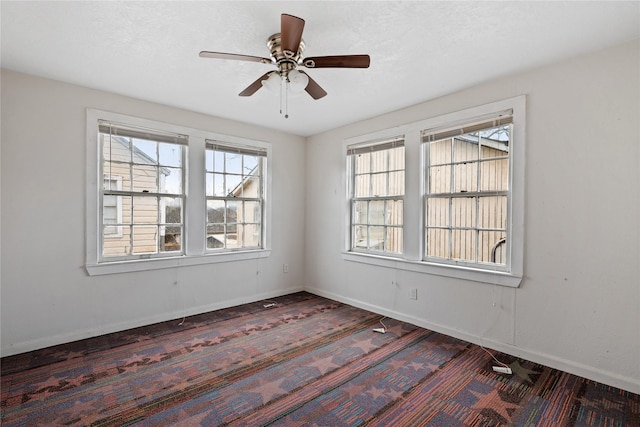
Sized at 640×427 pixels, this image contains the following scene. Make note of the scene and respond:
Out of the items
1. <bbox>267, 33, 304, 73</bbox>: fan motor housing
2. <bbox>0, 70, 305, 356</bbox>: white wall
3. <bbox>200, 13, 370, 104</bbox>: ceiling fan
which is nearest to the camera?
<bbox>200, 13, 370, 104</bbox>: ceiling fan

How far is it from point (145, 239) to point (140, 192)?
547 millimetres

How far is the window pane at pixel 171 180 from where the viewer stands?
3.64m

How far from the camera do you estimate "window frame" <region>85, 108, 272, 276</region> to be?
10.2 feet

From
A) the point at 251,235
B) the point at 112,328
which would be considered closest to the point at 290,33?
the point at 251,235

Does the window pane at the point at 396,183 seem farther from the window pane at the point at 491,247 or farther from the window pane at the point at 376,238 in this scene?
the window pane at the point at 491,247

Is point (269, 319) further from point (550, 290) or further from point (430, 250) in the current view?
point (550, 290)

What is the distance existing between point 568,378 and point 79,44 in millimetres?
4610

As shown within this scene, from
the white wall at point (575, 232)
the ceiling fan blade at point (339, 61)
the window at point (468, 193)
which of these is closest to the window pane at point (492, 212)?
the window at point (468, 193)

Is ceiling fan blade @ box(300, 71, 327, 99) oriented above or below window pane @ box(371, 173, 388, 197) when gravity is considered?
above

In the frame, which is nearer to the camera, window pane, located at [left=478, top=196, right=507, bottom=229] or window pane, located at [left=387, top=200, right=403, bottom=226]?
window pane, located at [left=478, top=196, right=507, bottom=229]

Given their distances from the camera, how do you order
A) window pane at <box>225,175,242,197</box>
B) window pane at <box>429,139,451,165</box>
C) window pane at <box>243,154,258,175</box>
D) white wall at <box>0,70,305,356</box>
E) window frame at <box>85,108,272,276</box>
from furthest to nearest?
window pane at <box>243,154,258,175</box> → window pane at <box>225,175,242,197</box> → window pane at <box>429,139,451,165</box> → window frame at <box>85,108,272,276</box> → white wall at <box>0,70,305,356</box>

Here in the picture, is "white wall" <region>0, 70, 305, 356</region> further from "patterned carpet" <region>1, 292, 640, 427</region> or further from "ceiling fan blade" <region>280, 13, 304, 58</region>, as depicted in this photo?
"ceiling fan blade" <region>280, 13, 304, 58</region>

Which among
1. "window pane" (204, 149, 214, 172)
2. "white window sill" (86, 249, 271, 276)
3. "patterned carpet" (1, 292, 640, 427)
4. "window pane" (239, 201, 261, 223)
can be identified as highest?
"window pane" (204, 149, 214, 172)

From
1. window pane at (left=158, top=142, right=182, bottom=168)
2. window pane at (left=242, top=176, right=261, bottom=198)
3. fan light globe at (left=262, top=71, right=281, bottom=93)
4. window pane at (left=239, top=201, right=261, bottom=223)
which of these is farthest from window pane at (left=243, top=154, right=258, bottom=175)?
fan light globe at (left=262, top=71, right=281, bottom=93)
